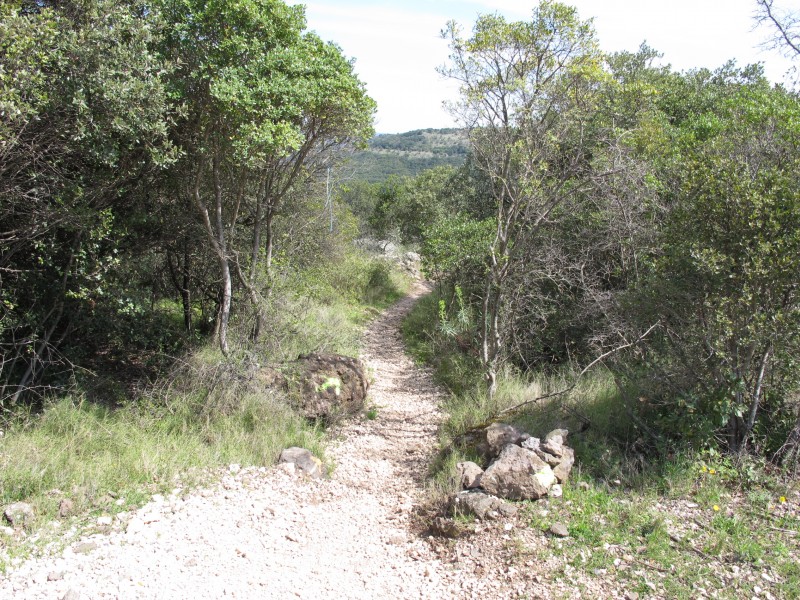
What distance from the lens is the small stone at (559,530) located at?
4.30 m

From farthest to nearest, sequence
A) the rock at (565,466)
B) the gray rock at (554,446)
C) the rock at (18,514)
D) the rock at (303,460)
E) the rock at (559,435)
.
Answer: the rock at (303,460) < the rock at (559,435) < the gray rock at (554,446) < the rock at (565,466) < the rock at (18,514)

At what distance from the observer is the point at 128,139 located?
5.66m

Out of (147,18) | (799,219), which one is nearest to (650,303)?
(799,219)

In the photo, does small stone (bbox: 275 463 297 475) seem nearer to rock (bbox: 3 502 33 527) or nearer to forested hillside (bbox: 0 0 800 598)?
forested hillside (bbox: 0 0 800 598)

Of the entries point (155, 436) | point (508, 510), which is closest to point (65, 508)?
point (155, 436)

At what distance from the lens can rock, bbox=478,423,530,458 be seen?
554 centimetres

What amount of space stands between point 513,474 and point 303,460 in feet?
7.86

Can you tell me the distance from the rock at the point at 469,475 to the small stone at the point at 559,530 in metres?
0.87

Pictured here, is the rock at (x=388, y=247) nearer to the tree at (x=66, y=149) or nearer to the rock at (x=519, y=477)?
the tree at (x=66, y=149)

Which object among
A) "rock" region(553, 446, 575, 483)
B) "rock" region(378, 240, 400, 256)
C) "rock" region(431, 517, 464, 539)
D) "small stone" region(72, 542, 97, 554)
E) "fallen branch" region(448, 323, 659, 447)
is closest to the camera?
"small stone" region(72, 542, 97, 554)

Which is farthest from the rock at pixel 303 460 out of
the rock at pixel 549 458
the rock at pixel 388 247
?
the rock at pixel 388 247

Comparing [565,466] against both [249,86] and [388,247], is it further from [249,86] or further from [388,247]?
[388,247]

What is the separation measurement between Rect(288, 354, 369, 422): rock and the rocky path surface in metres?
1.13

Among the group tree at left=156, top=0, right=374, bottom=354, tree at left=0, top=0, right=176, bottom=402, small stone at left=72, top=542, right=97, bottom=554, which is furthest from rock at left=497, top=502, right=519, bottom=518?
tree at left=0, top=0, right=176, bottom=402
